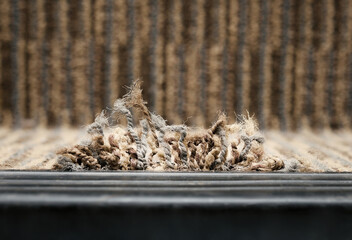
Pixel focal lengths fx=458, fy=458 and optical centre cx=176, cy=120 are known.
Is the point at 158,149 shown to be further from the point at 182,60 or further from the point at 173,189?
the point at 182,60

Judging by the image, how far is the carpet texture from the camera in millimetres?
1642

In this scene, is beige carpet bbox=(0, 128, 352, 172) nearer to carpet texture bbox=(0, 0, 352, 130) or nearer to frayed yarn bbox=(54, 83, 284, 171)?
carpet texture bbox=(0, 0, 352, 130)

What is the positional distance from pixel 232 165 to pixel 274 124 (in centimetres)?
95

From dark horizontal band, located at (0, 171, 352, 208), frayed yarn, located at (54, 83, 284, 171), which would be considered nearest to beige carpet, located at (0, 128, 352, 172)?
frayed yarn, located at (54, 83, 284, 171)

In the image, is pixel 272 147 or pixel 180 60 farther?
pixel 180 60

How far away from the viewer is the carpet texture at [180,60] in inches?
64.6

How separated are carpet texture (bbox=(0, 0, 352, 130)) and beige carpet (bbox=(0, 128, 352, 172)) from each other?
6 centimetres

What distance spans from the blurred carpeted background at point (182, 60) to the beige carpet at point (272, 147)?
31 mm

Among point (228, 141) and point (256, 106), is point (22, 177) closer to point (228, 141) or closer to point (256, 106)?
point (228, 141)

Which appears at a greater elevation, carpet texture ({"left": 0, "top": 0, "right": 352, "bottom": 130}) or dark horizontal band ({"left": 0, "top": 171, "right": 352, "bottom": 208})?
carpet texture ({"left": 0, "top": 0, "right": 352, "bottom": 130})

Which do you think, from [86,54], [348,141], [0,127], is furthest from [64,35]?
[348,141]

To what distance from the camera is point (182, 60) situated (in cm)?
165

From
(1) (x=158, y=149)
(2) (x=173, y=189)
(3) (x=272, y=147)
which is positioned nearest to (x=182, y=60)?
(3) (x=272, y=147)

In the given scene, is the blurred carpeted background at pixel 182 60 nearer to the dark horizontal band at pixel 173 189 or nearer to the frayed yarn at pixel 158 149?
the frayed yarn at pixel 158 149
